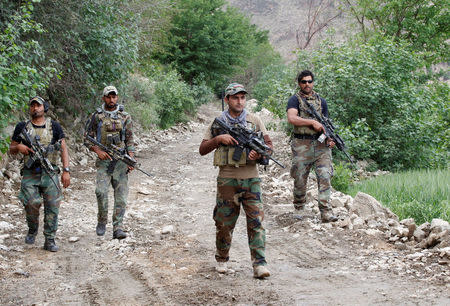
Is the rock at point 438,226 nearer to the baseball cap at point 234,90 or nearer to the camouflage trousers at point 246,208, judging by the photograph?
the camouflage trousers at point 246,208

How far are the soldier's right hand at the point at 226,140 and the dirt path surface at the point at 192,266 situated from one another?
1.31 m

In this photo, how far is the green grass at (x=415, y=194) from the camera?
6.39 meters

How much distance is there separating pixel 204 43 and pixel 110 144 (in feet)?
77.1

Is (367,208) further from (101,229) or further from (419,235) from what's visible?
(101,229)

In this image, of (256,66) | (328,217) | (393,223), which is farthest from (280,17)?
(393,223)

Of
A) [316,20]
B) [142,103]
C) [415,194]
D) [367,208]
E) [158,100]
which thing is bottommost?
[367,208]

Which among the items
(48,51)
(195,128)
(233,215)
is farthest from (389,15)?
(233,215)

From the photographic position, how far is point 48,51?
903cm

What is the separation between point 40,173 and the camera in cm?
552

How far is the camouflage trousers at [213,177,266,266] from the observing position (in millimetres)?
4508

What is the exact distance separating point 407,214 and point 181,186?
4.66m

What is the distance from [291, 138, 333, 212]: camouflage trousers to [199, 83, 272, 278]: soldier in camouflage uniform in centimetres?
195

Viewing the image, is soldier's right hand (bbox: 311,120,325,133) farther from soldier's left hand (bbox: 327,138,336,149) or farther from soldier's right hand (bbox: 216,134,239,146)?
soldier's right hand (bbox: 216,134,239,146)

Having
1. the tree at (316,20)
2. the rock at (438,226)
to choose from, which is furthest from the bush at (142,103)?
the rock at (438,226)
